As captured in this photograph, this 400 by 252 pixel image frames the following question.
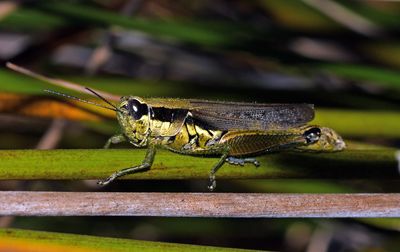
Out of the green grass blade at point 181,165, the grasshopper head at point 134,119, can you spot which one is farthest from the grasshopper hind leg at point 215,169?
the grasshopper head at point 134,119

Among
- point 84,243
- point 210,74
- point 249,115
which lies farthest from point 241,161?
point 210,74

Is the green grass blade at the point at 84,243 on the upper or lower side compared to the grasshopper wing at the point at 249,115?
lower

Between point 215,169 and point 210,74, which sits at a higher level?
point 210,74

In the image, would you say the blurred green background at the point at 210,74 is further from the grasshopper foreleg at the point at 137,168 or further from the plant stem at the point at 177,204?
the plant stem at the point at 177,204

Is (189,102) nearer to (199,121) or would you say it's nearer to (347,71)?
(199,121)

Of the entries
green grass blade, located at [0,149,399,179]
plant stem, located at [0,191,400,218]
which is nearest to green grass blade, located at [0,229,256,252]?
plant stem, located at [0,191,400,218]

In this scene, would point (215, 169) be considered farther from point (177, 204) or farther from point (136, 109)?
point (136, 109)
